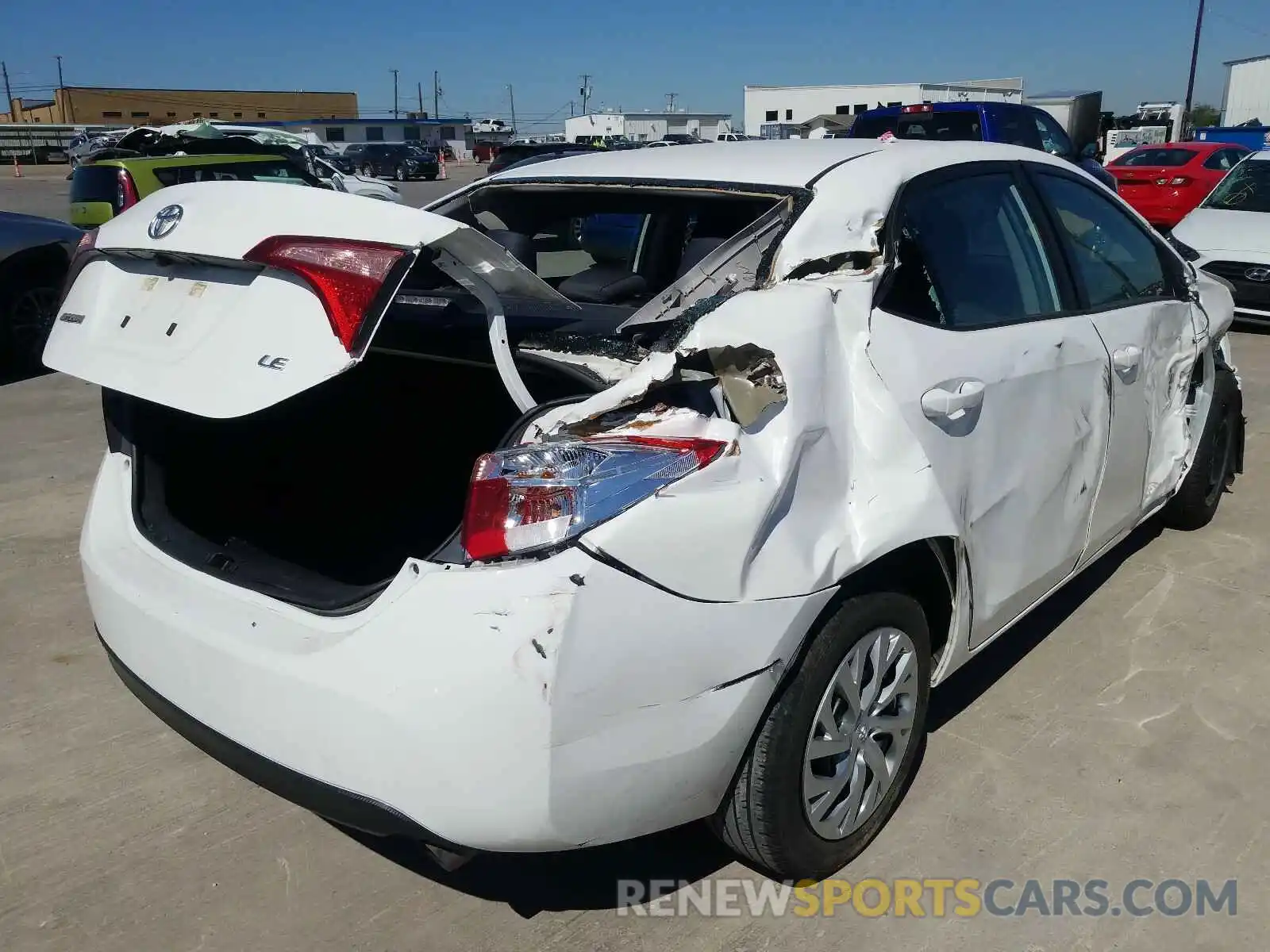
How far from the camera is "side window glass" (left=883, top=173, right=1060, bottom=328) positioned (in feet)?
8.32

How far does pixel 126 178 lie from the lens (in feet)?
32.2

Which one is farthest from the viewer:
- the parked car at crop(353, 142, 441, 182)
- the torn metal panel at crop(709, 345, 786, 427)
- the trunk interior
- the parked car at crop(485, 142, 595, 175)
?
the parked car at crop(353, 142, 441, 182)

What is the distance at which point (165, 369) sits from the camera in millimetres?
2041

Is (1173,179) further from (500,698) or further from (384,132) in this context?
(384,132)

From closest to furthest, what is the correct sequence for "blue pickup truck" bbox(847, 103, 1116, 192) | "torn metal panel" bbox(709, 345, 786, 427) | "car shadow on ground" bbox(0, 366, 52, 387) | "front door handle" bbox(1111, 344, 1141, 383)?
"torn metal panel" bbox(709, 345, 786, 427) → "front door handle" bbox(1111, 344, 1141, 383) → "car shadow on ground" bbox(0, 366, 52, 387) → "blue pickup truck" bbox(847, 103, 1116, 192)

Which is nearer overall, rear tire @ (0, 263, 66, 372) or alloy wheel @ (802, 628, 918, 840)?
alloy wheel @ (802, 628, 918, 840)

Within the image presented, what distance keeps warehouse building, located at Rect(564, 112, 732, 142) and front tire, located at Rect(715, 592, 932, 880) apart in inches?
2630

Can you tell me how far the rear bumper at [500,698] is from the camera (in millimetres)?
1768

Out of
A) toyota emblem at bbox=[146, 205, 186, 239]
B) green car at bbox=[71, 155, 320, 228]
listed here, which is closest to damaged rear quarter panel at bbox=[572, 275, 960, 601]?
toyota emblem at bbox=[146, 205, 186, 239]

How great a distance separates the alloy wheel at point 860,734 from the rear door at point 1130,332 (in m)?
1.14

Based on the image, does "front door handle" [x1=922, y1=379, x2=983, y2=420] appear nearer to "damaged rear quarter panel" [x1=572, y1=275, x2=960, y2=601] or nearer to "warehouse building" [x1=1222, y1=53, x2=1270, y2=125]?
"damaged rear quarter panel" [x1=572, y1=275, x2=960, y2=601]

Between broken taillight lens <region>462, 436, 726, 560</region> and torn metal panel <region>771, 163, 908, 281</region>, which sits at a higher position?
torn metal panel <region>771, 163, 908, 281</region>

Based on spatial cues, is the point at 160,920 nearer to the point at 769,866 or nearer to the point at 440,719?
the point at 440,719

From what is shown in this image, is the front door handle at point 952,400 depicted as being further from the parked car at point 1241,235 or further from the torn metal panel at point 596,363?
the parked car at point 1241,235
